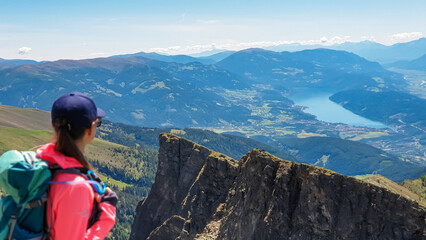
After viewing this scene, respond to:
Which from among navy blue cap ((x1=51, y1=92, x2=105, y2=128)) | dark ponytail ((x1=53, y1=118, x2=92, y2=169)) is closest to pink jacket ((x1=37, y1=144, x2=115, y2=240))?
dark ponytail ((x1=53, y1=118, x2=92, y2=169))

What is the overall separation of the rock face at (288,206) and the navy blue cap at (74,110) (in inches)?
1248

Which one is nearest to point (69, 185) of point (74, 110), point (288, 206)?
point (74, 110)

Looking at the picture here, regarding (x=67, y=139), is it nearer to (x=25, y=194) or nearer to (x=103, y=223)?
(x=25, y=194)

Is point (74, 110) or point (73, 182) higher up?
point (74, 110)

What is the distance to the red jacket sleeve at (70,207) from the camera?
20.3 feet

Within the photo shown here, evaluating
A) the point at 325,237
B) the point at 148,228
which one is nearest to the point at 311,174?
the point at 325,237

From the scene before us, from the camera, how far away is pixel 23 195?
619 centimetres

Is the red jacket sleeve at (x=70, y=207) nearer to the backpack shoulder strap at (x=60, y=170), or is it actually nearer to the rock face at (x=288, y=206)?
the backpack shoulder strap at (x=60, y=170)

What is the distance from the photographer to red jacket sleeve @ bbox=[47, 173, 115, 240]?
6191 millimetres

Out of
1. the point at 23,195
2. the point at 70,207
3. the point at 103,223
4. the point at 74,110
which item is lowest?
the point at 103,223

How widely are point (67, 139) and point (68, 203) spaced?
3.98 feet

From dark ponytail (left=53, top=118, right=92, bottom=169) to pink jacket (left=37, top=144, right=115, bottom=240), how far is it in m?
0.13

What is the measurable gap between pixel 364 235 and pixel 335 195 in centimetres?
420

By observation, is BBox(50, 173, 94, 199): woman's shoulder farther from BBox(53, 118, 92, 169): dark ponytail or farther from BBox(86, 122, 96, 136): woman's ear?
BBox(86, 122, 96, 136): woman's ear
